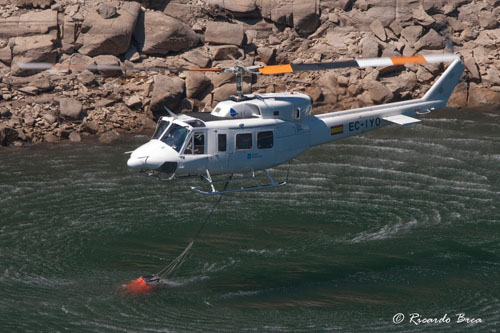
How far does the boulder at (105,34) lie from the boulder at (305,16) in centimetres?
1048

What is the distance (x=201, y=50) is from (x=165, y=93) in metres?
4.99

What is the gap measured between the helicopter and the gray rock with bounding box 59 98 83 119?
18.2m

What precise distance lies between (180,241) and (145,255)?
181cm

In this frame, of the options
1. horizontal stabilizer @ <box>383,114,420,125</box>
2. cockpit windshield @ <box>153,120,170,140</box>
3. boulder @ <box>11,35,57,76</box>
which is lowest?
boulder @ <box>11,35,57,76</box>

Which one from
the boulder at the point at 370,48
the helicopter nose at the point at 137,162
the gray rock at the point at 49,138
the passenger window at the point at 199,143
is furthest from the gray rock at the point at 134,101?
the helicopter nose at the point at 137,162

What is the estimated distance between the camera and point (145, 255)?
1310 inches

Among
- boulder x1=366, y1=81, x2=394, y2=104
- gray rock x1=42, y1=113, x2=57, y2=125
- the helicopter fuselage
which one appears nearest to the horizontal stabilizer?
the helicopter fuselage

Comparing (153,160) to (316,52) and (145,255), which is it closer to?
(145,255)

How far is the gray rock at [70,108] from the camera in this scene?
46.6m

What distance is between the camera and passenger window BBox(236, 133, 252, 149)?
28.4 metres

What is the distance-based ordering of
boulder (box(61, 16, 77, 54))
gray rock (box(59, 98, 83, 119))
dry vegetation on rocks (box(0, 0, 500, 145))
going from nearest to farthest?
gray rock (box(59, 98, 83, 119)), dry vegetation on rocks (box(0, 0, 500, 145)), boulder (box(61, 16, 77, 54))

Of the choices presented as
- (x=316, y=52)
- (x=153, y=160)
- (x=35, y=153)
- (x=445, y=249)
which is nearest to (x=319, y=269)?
(x=445, y=249)

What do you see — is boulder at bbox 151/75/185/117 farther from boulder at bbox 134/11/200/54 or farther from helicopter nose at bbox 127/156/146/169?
helicopter nose at bbox 127/156/146/169

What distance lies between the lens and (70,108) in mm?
46625
